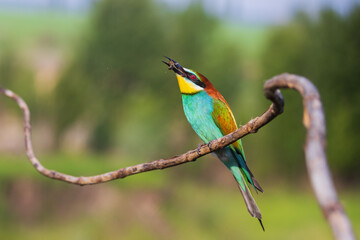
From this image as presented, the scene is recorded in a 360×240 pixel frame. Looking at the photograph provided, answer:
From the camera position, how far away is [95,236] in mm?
4078

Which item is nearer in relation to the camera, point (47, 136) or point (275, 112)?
point (275, 112)

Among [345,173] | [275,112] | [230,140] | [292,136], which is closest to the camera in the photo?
[275,112]

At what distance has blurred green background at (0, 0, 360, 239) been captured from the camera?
3570 mm

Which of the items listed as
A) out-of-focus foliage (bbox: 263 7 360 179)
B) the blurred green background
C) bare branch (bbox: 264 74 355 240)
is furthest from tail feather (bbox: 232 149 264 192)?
out-of-focus foliage (bbox: 263 7 360 179)

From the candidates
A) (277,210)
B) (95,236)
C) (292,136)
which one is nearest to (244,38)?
(292,136)

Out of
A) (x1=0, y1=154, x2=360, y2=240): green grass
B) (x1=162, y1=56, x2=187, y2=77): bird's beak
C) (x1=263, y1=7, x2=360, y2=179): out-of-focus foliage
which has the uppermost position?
(x1=162, y1=56, x2=187, y2=77): bird's beak

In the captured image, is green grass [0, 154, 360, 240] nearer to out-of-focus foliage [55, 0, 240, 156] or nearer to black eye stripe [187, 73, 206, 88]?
out-of-focus foliage [55, 0, 240, 156]

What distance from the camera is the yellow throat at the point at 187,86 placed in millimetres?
643

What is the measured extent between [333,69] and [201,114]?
2.98 m

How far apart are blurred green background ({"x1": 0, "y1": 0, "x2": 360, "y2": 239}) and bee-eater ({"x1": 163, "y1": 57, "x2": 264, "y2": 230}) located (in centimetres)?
252

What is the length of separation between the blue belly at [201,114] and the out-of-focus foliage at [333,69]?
9.13ft

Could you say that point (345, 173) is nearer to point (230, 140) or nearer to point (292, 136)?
point (292, 136)

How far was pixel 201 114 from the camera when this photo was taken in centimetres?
79

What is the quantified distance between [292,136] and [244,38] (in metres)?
1.27
